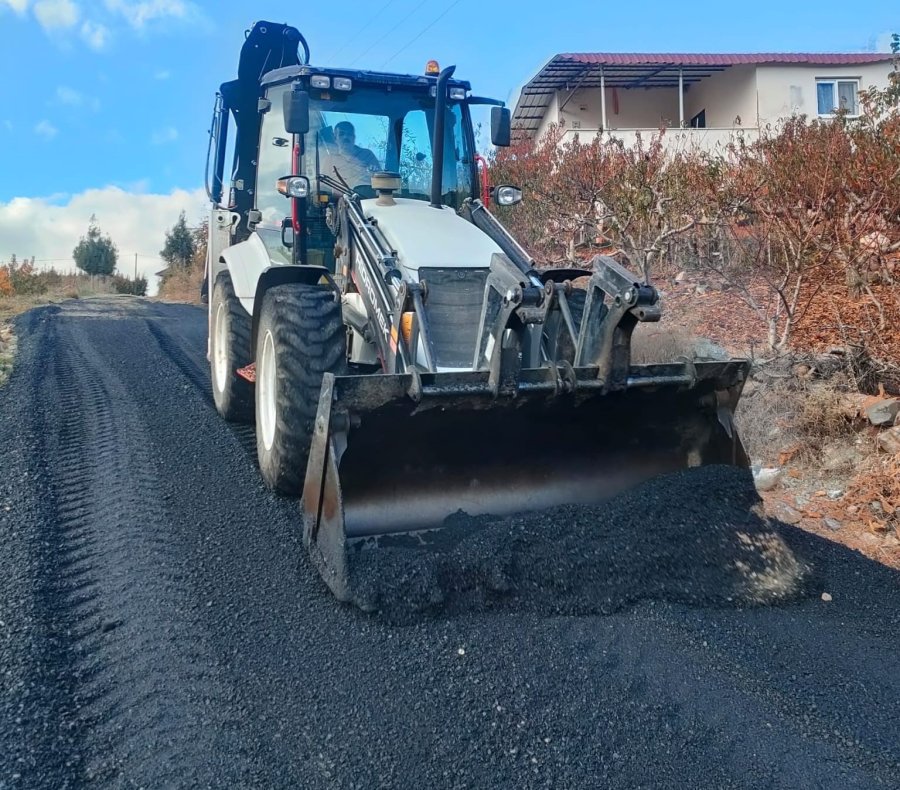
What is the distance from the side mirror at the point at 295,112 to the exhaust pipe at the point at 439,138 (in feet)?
2.79

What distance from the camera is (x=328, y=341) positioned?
180 inches

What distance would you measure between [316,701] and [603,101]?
19.2 meters

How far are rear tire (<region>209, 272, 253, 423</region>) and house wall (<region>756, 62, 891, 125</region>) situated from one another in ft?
56.6

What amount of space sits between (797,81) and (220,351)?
18216 mm

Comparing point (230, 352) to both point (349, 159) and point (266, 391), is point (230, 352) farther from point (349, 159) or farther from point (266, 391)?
point (349, 159)

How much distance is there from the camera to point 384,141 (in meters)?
5.69

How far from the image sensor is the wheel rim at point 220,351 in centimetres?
664

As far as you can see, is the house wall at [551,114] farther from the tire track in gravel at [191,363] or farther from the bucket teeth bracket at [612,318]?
the bucket teeth bracket at [612,318]

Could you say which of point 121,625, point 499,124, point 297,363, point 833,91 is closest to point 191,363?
point 499,124

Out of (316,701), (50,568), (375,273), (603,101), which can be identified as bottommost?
(316,701)

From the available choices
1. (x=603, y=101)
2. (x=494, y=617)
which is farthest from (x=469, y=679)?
(x=603, y=101)

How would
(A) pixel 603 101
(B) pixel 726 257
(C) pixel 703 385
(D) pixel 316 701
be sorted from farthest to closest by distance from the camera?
(A) pixel 603 101 < (B) pixel 726 257 < (C) pixel 703 385 < (D) pixel 316 701

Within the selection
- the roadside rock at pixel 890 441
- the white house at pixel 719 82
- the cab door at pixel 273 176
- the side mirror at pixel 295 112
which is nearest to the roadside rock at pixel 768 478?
the roadside rock at pixel 890 441

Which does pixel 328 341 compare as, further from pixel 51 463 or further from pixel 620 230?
pixel 620 230
